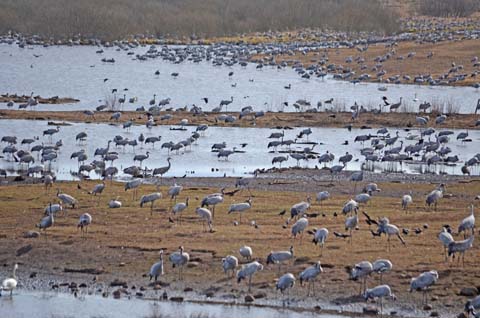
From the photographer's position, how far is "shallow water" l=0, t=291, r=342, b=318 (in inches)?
637

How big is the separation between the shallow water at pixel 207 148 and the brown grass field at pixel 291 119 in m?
1.04

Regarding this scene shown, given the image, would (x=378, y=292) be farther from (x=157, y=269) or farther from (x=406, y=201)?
(x=406, y=201)

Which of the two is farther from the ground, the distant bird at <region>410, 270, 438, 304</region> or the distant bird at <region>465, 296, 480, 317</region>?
the distant bird at <region>410, 270, 438, 304</region>

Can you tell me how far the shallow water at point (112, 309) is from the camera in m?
16.2

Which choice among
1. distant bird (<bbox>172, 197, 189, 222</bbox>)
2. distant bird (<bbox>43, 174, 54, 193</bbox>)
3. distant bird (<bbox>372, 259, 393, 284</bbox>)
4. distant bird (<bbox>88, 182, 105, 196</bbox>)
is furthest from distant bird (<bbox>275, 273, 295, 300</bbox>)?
distant bird (<bbox>43, 174, 54, 193</bbox>)

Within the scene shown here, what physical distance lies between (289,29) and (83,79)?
120 ft

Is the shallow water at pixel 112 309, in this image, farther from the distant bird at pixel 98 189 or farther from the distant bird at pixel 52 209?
the distant bird at pixel 98 189

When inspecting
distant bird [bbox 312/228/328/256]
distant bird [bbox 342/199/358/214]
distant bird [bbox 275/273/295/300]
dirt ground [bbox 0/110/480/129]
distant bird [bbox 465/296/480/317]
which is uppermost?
dirt ground [bbox 0/110/480/129]

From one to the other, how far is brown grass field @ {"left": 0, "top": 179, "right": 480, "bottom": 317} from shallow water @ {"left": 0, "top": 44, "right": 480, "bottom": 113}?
69.3 ft

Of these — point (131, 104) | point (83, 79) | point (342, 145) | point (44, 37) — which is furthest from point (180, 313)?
point (44, 37)

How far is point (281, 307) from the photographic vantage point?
16578 mm

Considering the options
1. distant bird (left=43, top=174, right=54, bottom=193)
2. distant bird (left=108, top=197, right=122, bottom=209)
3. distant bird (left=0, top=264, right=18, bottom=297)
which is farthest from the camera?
distant bird (left=43, top=174, right=54, bottom=193)

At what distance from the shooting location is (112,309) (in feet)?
54.0

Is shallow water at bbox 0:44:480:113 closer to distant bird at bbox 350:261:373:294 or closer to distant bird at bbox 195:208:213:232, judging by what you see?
distant bird at bbox 195:208:213:232
